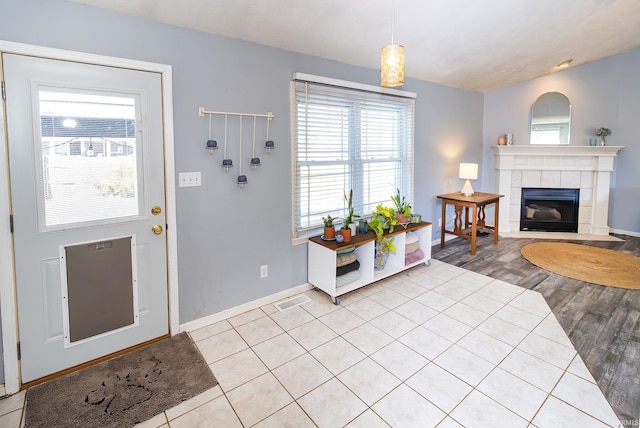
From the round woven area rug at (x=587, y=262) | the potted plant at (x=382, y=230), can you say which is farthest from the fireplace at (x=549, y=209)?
the potted plant at (x=382, y=230)

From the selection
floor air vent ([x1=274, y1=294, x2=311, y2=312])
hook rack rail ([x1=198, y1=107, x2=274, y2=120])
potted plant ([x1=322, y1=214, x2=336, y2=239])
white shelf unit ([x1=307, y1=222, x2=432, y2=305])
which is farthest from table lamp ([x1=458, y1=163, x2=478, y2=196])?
hook rack rail ([x1=198, y1=107, x2=274, y2=120])

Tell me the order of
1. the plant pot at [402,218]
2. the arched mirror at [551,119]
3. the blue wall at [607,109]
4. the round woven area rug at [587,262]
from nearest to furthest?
1. the round woven area rug at [587,262]
2. the plant pot at [402,218]
3. the blue wall at [607,109]
4. the arched mirror at [551,119]

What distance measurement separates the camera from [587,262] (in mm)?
4105

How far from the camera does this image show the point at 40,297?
2.05 metres

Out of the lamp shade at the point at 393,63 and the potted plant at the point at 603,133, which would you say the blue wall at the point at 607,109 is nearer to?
the potted plant at the point at 603,133

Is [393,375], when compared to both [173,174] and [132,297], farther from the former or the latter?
[173,174]

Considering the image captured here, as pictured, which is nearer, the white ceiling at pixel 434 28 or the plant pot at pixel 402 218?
the white ceiling at pixel 434 28

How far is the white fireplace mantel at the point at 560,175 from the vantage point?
5.24 meters

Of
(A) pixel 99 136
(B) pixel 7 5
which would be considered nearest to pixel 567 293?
(A) pixel 99 136

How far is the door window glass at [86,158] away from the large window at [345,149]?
1.38m

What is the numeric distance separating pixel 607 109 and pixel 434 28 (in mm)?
3862

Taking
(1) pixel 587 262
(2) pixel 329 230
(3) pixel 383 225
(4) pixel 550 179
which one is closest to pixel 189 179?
(2) pixel 329 230

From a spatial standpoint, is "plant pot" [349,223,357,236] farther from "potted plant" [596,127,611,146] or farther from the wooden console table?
"potted plant" [596,127,611,146]

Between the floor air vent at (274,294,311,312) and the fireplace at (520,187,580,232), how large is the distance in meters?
4.33
